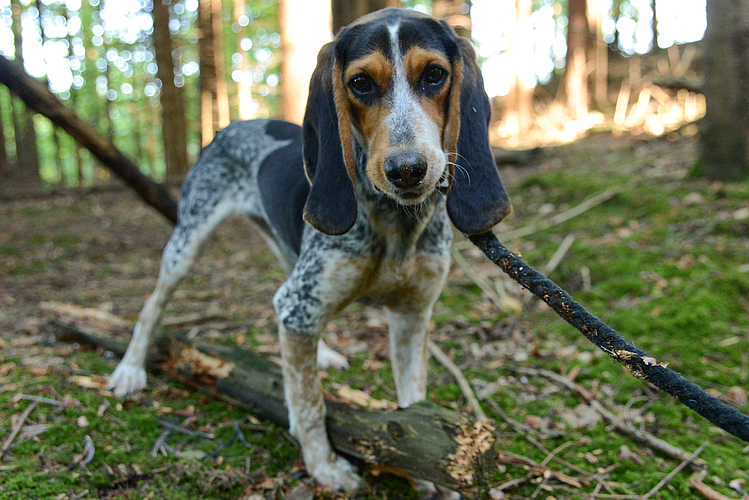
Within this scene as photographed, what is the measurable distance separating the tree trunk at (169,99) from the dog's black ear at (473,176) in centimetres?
1262

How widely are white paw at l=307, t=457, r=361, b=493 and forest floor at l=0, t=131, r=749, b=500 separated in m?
0.05

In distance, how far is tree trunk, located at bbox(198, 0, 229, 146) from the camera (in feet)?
41.8

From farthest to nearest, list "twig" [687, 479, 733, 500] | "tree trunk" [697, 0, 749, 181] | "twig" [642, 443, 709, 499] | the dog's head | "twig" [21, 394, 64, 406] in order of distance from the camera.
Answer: "tree trunk" [697, 0, 749, 181]
"twig" [21, 394, 64, 406]
"twig" [642, 443, 709, 499]
"twig" [687, 479, 733, 500]
the dog's head

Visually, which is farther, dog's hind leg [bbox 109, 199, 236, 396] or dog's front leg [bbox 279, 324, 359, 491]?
dog's hind leg [bbox 109, 199, 236, 396]

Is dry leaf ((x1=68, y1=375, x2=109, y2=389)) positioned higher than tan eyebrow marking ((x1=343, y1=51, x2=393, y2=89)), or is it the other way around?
tan eyebrow marking ((x1=343, y1=51, x2=393, y2=89))

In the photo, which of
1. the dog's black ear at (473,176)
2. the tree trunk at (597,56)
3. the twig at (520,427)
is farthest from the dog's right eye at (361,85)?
the tree trunk at (597,56)

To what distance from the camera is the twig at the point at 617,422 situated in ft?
9.66

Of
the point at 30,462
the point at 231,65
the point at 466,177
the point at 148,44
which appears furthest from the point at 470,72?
the point at 231,65

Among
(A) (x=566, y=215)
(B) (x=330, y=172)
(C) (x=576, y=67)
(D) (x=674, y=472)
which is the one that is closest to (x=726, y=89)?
(A) (x=566, y=215)

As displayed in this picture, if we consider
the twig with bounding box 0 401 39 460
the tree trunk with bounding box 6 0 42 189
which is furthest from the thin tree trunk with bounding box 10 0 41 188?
the twig with bounding box 0 401 39 460

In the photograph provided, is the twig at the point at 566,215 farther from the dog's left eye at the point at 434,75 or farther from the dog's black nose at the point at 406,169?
the dog's black nose at the point at 406,169

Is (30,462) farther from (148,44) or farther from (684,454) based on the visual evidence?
(148,44)

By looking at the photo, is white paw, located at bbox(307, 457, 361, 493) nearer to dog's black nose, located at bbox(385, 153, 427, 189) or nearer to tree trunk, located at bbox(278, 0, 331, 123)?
dog's black nose, located at bbox(385, 153, 427, 189)

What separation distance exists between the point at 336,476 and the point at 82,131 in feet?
17.4
